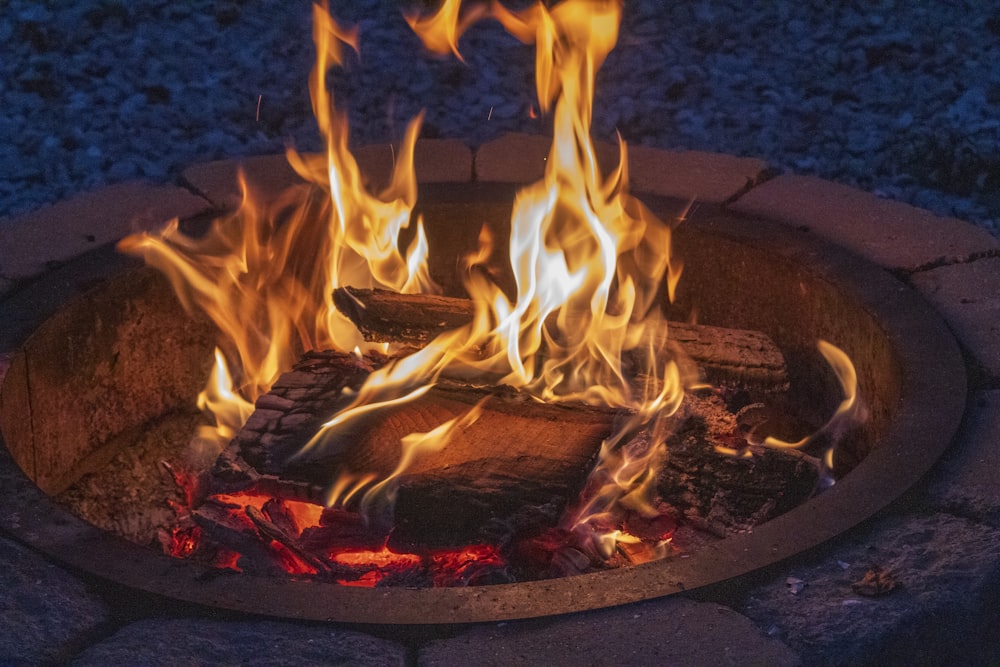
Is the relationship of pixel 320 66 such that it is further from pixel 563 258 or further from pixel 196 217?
pixel 563 258

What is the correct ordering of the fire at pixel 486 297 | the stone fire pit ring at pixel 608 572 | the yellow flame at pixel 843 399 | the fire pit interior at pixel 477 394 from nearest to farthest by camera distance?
1. the stone fire pit ring at pixel 608 572
2. the fire pit interior at pixel 477 394
3. the fire at pixel 486 297
4. the yellow flame at pixel 843 399

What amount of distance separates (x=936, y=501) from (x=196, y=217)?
2.00 m

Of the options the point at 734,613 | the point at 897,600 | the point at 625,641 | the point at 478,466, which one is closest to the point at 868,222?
the point at 478,466

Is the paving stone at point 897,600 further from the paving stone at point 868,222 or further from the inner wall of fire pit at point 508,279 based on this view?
the paving stone at point 868,222

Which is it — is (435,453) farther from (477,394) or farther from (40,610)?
(40,610)

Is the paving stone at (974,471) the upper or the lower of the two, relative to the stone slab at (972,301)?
lower

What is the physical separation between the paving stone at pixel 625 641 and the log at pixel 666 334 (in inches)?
41.2

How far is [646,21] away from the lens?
4.66m

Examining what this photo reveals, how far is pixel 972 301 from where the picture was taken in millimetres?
2682

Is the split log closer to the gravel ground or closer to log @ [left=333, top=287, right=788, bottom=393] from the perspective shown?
log @ [left=333, top=287, right=788, bottom=393]

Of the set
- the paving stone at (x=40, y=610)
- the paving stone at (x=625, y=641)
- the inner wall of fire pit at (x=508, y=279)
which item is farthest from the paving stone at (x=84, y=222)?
the paving stone at (x=625, y=641)

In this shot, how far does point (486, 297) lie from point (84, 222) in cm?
107

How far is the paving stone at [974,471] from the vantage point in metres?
2.07

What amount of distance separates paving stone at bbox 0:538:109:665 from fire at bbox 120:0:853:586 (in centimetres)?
59
